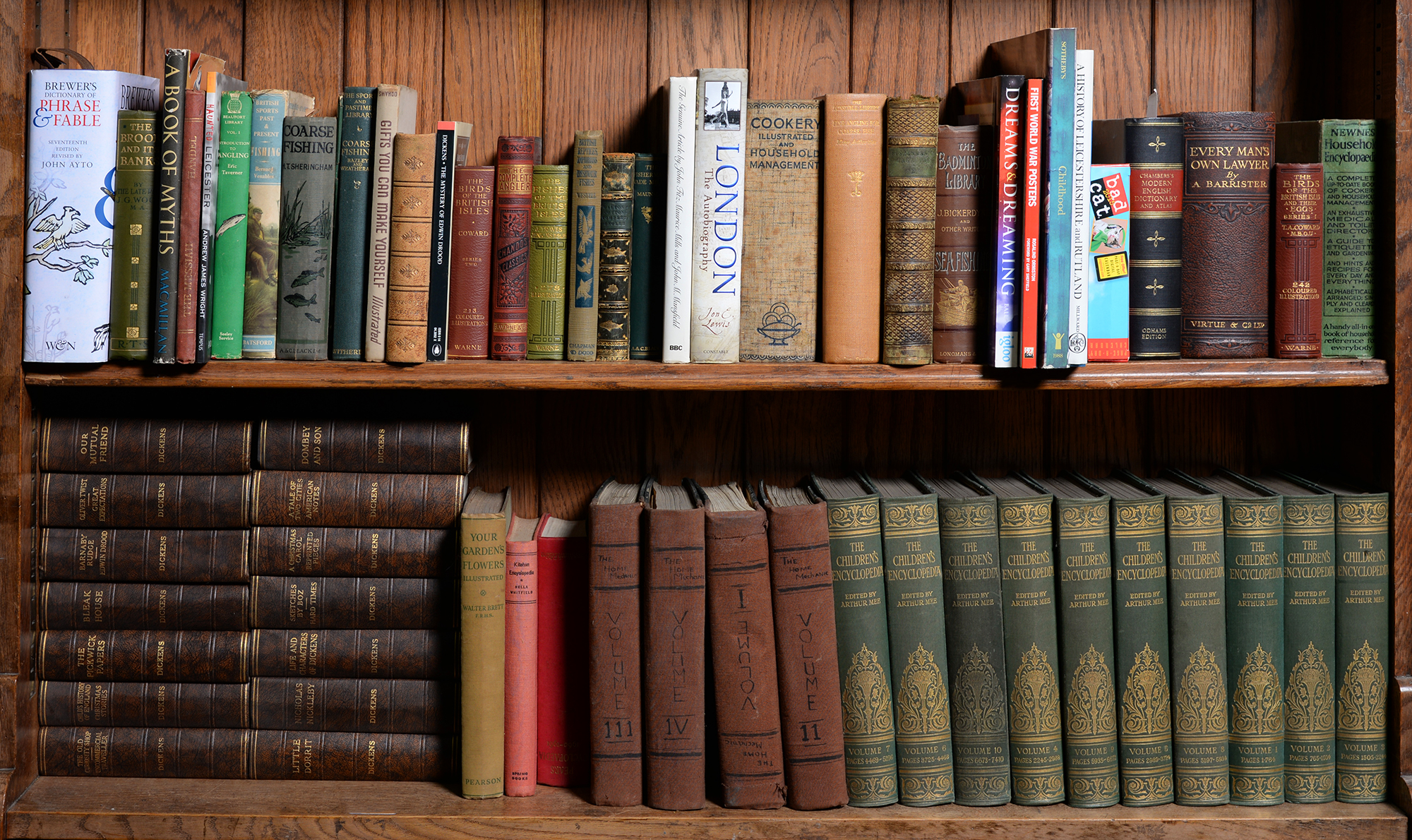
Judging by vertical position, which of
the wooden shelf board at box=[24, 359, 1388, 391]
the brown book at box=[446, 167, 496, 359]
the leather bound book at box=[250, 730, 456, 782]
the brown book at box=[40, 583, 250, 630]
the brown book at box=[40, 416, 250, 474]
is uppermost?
the brown book at box=[446, 167, 496, 359]

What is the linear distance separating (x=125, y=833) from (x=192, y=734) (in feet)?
0.36

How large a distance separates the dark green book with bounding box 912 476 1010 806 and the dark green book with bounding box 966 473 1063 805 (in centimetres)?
1

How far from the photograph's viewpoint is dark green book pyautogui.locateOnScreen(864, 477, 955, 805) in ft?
3.26

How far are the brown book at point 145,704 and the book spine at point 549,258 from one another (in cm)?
51

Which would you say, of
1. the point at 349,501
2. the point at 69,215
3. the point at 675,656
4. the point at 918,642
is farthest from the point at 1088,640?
Result: the point at 69,215

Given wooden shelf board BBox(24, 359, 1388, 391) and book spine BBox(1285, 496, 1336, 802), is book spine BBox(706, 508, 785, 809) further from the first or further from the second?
book spine BBox(1285, 496, 1336, 802)

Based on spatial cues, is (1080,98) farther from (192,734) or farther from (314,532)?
(192,734)

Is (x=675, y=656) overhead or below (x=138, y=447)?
A: below

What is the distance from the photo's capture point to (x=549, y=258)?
1007 mm

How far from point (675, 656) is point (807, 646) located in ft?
0.45

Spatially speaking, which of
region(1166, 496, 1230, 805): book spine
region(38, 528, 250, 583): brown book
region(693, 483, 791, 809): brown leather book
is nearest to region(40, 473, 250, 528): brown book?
region(38, 528, 250, 583): brown book

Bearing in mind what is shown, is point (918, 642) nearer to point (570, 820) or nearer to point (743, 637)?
point (743, 637)

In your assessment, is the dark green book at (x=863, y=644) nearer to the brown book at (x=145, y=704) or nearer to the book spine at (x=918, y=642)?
the book spine at (x=918, y=642)

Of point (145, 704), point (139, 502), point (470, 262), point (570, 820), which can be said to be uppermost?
point (470, 262)
